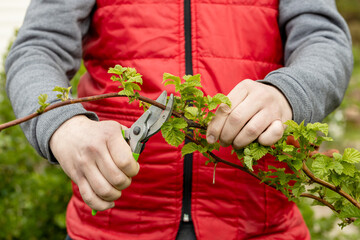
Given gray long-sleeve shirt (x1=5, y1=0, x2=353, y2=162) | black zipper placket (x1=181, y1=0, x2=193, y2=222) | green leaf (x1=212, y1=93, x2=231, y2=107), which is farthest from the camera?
black zipper placket (x1=181, y1=0, x2=193, y2=222)

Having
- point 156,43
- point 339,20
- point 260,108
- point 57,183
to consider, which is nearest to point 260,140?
point 260,108

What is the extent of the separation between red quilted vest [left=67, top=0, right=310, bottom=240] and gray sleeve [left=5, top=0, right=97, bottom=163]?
88 mm

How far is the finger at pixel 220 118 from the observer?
93cm

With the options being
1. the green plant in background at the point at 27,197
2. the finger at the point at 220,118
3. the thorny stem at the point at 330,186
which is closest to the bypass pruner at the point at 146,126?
the finger at the point at 220,118

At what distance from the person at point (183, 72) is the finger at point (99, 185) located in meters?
0.16

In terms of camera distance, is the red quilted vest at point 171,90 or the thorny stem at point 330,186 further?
the red quilted vest at point 171,90

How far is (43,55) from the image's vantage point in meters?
1.28

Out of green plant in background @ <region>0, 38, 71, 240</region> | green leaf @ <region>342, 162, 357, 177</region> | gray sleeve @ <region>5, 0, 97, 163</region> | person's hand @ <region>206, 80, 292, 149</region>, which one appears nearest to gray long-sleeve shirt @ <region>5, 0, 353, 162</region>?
gray sleeve @ <region>5, 0, 97, 163</region>

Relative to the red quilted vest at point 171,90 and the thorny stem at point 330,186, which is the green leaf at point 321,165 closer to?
the thorny stem at point 330,186

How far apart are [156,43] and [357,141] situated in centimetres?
530

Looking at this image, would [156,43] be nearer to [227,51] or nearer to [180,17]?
[180,17]

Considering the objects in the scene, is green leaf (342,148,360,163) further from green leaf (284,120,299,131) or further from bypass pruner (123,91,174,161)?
bypass pruner (123,91,174,161)

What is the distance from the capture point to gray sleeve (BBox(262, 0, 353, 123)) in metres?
1.09

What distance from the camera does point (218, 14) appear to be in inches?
52.1
